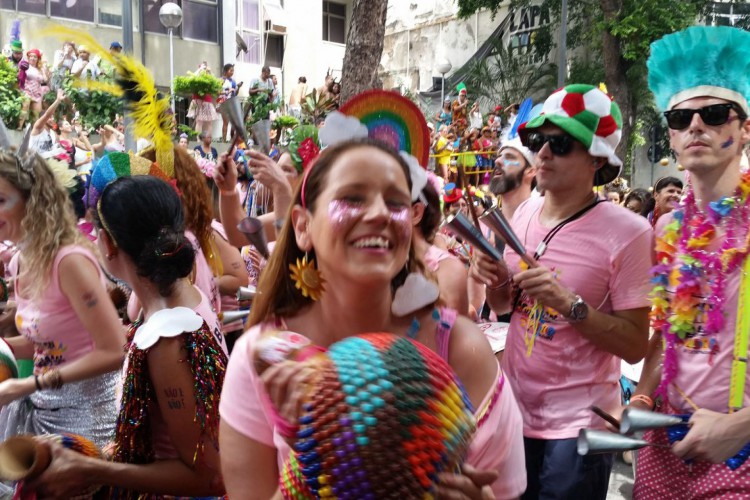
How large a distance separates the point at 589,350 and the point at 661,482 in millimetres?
505

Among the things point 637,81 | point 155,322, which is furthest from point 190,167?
point 637,81

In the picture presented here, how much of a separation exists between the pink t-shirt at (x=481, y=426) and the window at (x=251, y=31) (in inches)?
1067

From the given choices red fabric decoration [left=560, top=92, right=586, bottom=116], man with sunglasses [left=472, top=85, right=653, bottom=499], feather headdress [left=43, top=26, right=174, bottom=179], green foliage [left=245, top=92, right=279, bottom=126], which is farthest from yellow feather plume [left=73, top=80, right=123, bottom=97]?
green foliage [left=245, top=92, right=279, bottom=126]

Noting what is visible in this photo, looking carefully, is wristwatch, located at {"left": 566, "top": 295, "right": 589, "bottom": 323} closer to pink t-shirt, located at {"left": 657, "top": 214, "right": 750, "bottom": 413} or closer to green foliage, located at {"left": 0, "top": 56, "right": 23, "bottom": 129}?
pink t-shirt, located at {"left": 657, "top": 214, "right": 750, "bottom": 413}

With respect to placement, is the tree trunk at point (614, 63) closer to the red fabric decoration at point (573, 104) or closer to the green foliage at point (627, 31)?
the green foliage at point (627, 31)

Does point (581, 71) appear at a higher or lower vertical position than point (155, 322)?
higher

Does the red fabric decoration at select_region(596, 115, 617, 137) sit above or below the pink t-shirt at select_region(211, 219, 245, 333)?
above

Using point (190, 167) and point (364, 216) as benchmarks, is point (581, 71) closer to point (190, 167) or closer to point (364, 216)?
point (190, 167)

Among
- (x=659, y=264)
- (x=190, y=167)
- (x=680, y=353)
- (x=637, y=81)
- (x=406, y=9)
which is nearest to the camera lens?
(x=680, y=353)

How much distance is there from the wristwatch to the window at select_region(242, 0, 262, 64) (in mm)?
26424

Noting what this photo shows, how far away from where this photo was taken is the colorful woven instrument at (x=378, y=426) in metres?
1.05

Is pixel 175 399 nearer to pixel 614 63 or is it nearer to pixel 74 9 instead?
pixel 614 63

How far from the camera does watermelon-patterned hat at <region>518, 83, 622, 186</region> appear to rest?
2.67m

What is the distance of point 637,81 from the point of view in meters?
20.7
